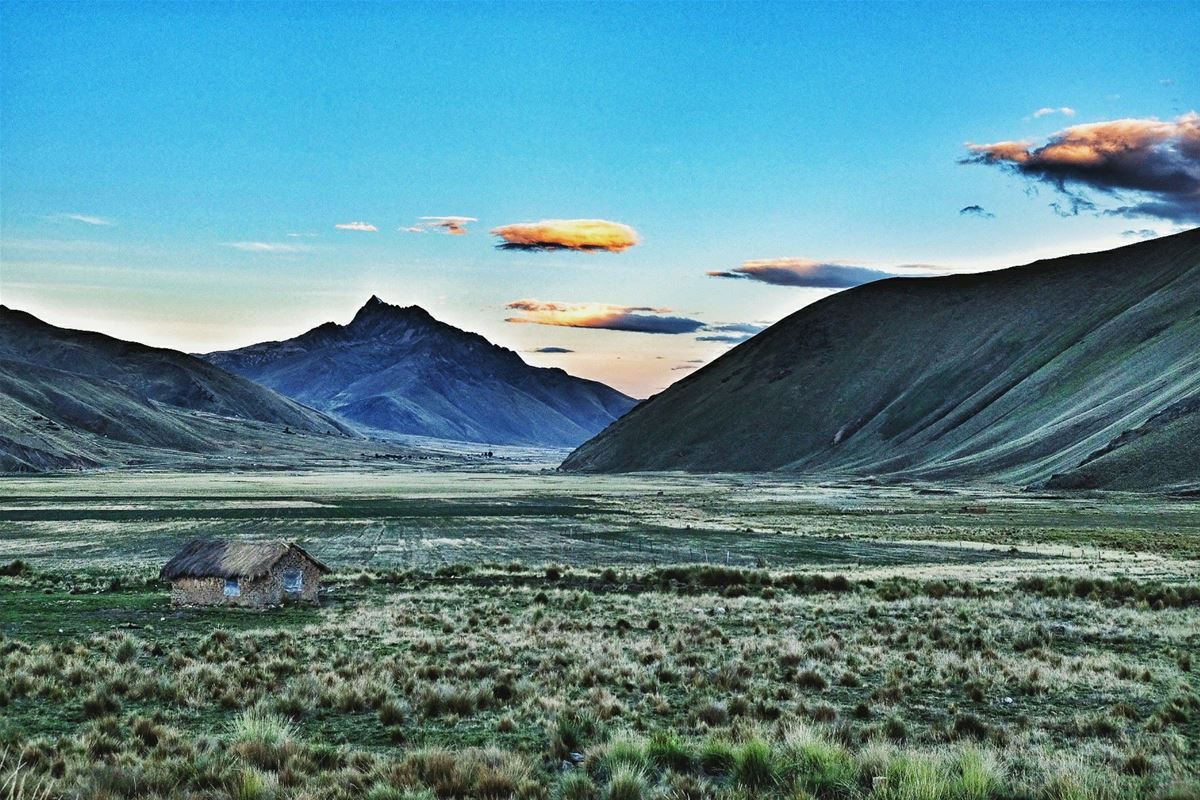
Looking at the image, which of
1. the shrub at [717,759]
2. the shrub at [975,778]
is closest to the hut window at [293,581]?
the shrub at [717,759]

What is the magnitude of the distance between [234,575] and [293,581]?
2.04 metres

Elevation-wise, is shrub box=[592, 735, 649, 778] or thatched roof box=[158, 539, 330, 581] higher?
shrub box=[592, 735, 649, 778]

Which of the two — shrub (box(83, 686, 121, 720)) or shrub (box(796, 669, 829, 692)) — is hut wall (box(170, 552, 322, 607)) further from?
shrub (box(796, 669, 829, 692))

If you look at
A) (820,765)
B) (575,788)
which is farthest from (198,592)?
(820,765)

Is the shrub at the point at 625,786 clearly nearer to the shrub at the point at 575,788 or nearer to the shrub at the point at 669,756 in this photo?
the shrub at the point at 575,788

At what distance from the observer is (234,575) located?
1177 inches

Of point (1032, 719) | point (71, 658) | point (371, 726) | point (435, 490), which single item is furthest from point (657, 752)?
point (435, 490)

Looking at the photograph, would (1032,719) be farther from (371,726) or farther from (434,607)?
(434,607)

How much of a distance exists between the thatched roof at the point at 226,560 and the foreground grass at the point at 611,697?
4.90ft

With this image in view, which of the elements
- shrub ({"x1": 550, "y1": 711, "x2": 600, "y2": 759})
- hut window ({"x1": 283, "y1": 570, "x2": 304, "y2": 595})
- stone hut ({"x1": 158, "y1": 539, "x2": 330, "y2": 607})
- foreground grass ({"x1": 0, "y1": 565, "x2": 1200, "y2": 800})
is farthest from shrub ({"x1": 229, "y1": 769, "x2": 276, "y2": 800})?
hut window ({"x1": 283, "y1": 570, "x2": 304, "y2": 595})

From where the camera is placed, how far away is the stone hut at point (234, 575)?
29.9 meters

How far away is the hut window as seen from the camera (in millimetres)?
31156

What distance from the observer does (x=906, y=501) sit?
101875 mm

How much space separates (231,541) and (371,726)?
61.6ft
